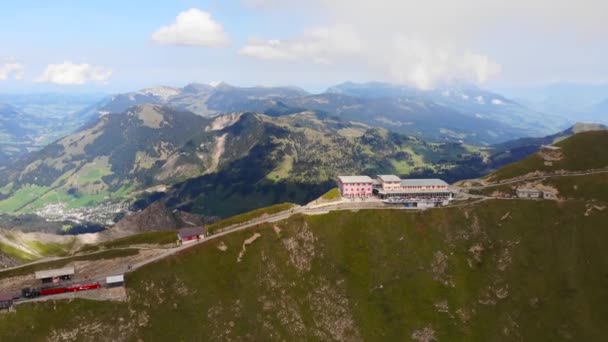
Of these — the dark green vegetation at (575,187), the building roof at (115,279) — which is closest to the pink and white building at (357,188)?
the dark green vegetation at (575,187)

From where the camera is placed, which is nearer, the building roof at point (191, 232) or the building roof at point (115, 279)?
the building roof at point (115, 279)

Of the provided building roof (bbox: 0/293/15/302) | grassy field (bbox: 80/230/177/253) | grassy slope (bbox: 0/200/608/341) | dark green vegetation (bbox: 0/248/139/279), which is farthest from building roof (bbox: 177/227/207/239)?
building roof (bbox: 0/293/15/302)

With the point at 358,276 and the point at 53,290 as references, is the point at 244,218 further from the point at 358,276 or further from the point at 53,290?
the point at 53,290

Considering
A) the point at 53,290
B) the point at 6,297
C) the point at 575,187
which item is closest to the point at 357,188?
the point at 575,187

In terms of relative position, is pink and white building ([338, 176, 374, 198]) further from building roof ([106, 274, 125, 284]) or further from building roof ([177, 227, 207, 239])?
building roof ([106, 274, 125, 284])

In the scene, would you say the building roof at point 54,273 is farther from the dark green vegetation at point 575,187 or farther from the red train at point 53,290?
the dark green vegetation at point 575,187
